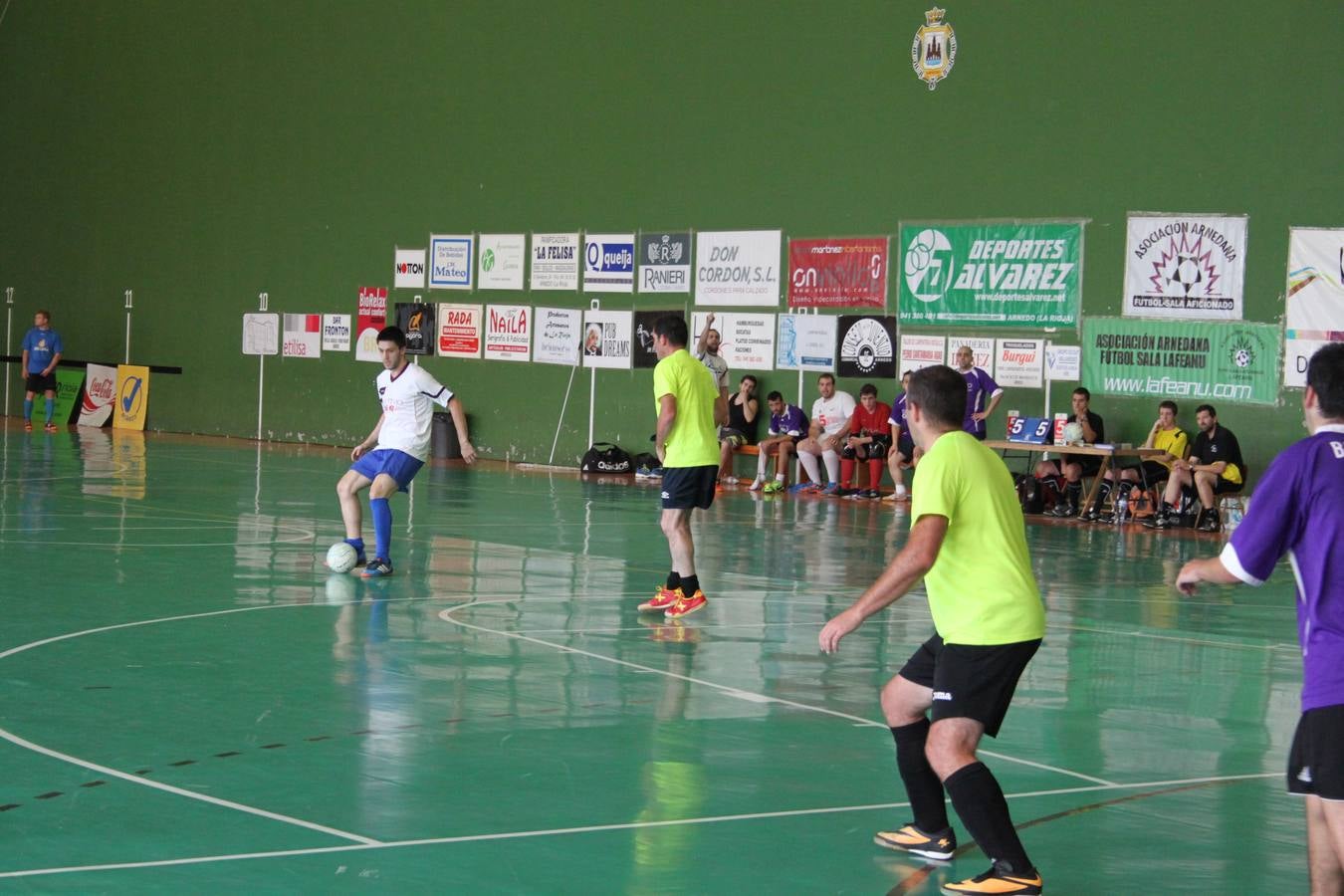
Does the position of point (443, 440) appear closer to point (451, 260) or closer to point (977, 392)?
point (451, 260)

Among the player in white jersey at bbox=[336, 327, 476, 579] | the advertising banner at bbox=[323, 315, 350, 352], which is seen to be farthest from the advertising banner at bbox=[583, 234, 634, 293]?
the player in white jersey at bbox=[336, 327, 476, 579]

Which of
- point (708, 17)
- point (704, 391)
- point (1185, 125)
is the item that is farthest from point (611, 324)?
point (704, 391)

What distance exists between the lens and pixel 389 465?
40.5 ft

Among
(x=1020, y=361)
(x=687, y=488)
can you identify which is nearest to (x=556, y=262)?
(x=1020, y=361)

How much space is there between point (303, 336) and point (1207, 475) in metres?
17.7

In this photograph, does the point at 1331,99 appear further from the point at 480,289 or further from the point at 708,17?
the point at 480,289

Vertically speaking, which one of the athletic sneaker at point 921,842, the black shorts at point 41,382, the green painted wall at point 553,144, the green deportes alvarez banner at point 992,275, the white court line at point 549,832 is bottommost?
the white court line at point 549,832

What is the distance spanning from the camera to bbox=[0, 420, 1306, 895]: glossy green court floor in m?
5.48

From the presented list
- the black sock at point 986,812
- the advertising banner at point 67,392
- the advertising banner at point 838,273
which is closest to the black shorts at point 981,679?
the black sock at point 986,812

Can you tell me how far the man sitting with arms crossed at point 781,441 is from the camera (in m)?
22.8

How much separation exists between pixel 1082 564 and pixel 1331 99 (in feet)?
24.6

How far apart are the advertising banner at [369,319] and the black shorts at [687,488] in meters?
18.7

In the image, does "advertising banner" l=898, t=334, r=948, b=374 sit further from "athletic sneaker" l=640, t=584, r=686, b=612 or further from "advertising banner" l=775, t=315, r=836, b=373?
"athletic sneaker" l=640, t=584, r=686, b=612

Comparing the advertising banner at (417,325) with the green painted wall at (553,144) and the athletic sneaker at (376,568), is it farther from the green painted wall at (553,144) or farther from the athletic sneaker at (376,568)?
the athletic sneaker at (376,568)
